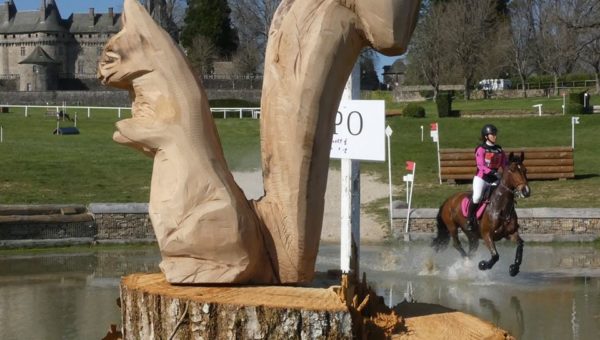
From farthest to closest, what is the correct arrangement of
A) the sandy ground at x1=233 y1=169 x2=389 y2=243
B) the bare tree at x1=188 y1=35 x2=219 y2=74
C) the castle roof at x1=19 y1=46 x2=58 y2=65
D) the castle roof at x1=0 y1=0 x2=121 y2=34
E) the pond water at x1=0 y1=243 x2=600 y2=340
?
the castle roof at x1=0 y1=0 x2=121 y2=34 → the castle roof at x1=19 y1=46 x2=58 y2=65 → the bare tree at x1=188 y1=35 x2=219 y2=74 → the sandy ground at x1=233 y1=169 x2=389 y2=243 → the pond water at x1=0 y1=243 x2=600 y2=340

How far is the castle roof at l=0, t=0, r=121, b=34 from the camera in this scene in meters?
108

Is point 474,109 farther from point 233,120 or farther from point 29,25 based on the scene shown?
point 29,25

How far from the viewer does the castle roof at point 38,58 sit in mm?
97812

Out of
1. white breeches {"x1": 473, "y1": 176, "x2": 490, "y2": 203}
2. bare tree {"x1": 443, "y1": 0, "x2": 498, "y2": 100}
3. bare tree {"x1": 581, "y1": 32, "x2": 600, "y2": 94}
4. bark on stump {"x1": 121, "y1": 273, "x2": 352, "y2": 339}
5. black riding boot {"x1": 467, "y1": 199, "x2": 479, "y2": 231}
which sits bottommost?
bark on stump {"x1": 121, "y1": 273, "x2": 352, "y2": 339}

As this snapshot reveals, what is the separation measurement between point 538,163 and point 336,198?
545 cm

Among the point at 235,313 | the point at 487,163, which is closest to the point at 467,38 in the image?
the point at 487,163

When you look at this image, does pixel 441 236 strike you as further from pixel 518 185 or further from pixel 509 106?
pixel 509 106

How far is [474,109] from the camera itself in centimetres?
4881

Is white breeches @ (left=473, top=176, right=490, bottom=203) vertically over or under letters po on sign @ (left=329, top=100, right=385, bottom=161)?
under

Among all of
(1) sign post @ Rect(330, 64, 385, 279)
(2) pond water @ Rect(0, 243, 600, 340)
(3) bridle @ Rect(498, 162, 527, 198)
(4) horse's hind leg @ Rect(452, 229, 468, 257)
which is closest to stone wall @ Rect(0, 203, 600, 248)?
(2) pond water @ Rect(0, 243, 600, 340)

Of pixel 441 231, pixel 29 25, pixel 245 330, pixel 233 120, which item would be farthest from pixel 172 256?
pixel 29 25

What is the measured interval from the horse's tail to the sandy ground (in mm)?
2228

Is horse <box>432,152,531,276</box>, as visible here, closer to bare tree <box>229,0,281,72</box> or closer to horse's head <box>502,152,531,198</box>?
horse's head <box>502,152,531,198</box>

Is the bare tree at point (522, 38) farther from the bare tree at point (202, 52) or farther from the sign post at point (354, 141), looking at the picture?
the sign post at point (354, 141)
